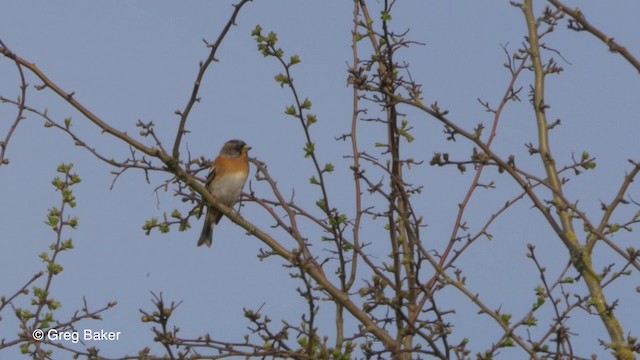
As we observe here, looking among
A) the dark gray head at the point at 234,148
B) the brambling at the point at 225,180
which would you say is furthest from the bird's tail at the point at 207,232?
the dark gray head at the point at 234,148

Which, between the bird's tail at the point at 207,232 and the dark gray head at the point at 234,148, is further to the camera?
the dark gray head at the point at 234,148

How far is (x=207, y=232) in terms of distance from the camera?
34.0 ft

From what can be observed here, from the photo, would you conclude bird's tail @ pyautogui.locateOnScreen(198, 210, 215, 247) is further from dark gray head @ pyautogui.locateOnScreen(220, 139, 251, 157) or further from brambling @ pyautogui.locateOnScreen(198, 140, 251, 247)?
dark gray head @ pyautogui.locateOnScreen(220, 139, 251, 157)

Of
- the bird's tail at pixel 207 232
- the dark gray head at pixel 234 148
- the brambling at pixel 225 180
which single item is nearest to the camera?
the brambling at pixel 225 180

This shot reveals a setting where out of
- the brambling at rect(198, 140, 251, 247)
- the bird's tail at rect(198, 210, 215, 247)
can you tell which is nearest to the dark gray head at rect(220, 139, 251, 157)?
the brambling at rect(198, 140, 251, 247)

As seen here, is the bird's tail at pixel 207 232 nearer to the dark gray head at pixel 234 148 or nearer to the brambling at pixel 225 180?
the brambling at pixel 225 180

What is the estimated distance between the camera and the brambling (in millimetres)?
9898

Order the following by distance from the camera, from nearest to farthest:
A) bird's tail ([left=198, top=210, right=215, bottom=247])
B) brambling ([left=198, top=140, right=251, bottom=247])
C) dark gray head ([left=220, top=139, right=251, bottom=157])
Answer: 1. brambling ([left=198, top=140, right=251, bottom=247])
2. bird's tail ([left=198, top=210, right=215, bottom=247])
3. dark gray head ([left=220, top=139, right=251, bottom=157])

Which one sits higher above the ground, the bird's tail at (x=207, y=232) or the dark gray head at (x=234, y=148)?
the dark gray head at (x=234, y=148)

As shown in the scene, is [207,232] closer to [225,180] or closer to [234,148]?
[225,180]

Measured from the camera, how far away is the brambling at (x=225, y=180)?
390 inches

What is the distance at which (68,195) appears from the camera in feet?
21.9

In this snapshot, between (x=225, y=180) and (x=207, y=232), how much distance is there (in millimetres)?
668

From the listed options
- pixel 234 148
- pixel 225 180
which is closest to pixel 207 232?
pixel 225 180
